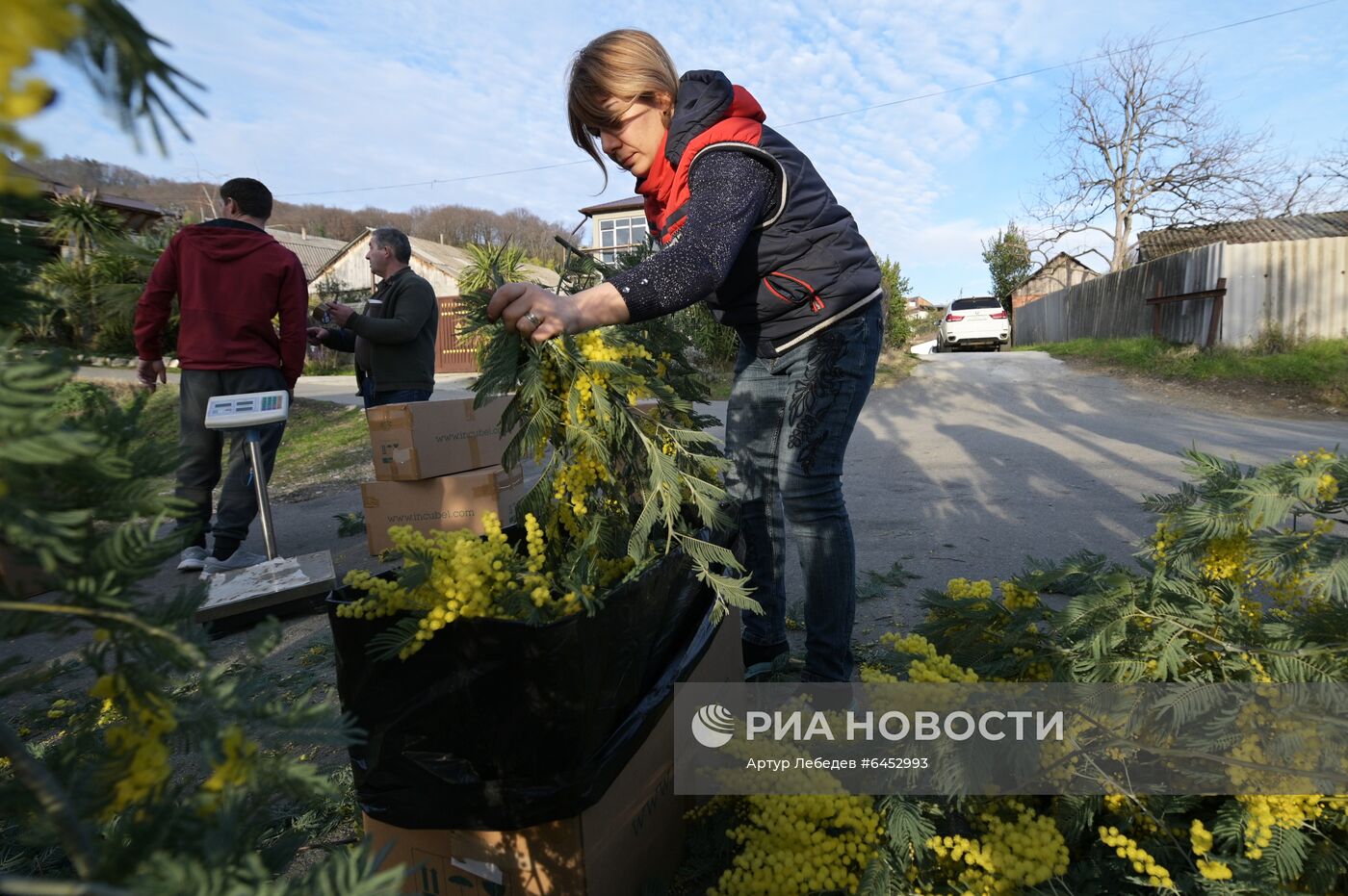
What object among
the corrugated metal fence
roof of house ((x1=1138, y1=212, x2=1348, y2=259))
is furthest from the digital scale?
roof of house ((x1=1138, y1=212, x2=1348, y2=259))

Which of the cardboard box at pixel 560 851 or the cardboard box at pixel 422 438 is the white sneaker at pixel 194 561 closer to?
the cardboard box at pixel 422 438

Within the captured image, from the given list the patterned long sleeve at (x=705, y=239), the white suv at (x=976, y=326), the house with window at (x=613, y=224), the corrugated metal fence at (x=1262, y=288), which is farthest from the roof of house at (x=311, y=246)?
the patterned long sleeve at (x=705, y=239)

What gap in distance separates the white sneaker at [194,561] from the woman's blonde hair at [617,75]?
3.54 m

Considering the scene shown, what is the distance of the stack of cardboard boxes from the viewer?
4.24 meters

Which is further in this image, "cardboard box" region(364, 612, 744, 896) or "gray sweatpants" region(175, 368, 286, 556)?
"gray sweatpants" region(175, 368, 286, 556)

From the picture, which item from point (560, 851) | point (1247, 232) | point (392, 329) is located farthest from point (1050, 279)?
point (560, 851)

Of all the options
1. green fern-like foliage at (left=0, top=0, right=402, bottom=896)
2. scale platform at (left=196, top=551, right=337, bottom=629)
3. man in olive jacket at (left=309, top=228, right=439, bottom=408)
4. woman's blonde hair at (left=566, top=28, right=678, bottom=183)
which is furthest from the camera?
man in olive jacket at (left=309, top=228, right=439, bottom=408)

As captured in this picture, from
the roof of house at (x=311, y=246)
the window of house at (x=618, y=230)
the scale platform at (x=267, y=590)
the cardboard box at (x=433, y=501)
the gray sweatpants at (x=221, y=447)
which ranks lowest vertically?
the scale platform at (x=267, y=590)

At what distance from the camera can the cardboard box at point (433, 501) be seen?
14.1 feet

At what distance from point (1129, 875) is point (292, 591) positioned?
11.7ft

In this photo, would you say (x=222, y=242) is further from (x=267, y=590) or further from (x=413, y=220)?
(x=413, y=220)

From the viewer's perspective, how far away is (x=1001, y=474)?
583cm

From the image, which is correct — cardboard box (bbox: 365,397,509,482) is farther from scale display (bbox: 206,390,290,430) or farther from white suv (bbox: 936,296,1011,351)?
white suv (bbox: 936,296,1011,351)

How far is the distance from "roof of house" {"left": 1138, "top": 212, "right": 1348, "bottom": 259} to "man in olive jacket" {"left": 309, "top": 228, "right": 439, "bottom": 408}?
26.0 metres
